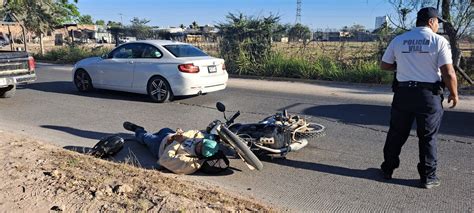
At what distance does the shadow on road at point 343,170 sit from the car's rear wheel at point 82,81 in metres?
7.54

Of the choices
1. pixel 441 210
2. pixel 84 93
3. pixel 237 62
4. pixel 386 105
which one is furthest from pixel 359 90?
pixel 441 210

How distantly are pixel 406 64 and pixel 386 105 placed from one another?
5446mm

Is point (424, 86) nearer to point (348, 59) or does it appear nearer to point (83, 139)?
point (83, 139)

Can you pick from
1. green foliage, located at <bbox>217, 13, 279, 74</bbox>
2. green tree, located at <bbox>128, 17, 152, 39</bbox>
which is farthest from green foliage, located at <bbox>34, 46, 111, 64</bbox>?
green foliage, located at <bbox>217, 13, 279, 74</bbox>

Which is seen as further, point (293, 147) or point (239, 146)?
point (293, 147)

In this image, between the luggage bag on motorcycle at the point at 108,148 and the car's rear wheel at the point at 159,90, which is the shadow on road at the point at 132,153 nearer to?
the luggage bag on motorcycle at the point at 108,148

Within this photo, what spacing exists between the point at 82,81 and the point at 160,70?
294 cm

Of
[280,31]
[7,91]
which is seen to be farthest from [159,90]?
[280,31]

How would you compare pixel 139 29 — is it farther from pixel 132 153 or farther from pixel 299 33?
pixel 132 153

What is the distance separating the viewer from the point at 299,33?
17172 millimetres

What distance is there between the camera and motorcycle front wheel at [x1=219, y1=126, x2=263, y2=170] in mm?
4777

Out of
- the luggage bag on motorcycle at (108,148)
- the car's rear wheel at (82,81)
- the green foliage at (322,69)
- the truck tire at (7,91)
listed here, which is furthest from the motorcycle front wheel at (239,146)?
the green foliage at (322,69)

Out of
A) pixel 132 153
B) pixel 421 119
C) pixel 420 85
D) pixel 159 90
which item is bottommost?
pixel 132 153

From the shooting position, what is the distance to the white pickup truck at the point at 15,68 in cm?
1005
